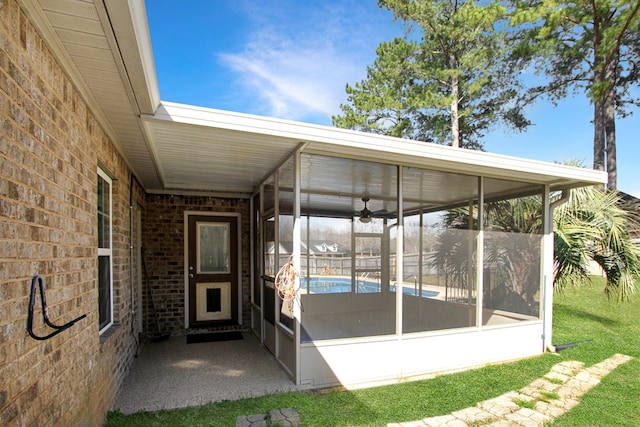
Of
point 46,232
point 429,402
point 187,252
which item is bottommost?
point 429,402

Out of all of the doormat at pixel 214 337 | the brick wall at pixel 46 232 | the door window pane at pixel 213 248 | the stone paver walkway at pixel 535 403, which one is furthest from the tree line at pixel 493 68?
the brick wall at pixel 46 232

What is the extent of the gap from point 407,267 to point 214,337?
3214 millimetres

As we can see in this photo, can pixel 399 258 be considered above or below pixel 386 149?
Answer: below

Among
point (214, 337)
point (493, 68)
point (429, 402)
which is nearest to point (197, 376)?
point (214, 337)

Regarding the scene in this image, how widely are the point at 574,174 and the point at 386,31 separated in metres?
10.7

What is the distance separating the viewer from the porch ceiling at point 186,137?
1771 millimetres

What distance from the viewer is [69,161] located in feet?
7.23

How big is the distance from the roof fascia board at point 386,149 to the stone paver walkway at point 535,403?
2446mm

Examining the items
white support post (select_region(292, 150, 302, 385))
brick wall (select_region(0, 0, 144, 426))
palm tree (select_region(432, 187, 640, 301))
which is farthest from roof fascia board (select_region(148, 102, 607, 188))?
brick wall (select_region(0, 0, 144, 426))

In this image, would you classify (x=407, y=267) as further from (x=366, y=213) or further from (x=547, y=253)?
(x=547, y=253)

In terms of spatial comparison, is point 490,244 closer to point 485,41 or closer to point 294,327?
point 294,327

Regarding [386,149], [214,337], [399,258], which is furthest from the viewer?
[214,337]

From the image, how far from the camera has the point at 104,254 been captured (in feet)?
11.0

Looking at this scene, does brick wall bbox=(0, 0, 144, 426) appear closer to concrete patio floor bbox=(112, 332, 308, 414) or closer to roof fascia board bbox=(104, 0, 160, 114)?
roof fascia board bbox=(104, 0, 160, 114)
